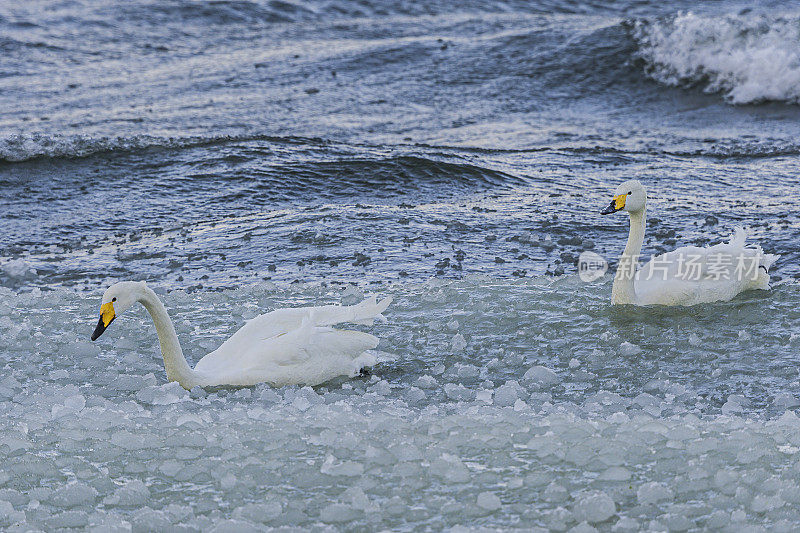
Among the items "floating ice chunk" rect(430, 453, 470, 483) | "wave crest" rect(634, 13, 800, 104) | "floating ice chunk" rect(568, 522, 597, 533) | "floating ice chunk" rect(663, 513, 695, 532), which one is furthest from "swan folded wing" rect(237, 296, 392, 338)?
"wave crest" rect(634, 13, 800, 104)

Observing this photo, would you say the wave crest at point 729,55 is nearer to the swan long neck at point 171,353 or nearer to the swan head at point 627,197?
the swan head at point 627,197

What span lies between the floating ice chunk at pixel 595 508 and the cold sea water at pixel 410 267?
1 centimetres

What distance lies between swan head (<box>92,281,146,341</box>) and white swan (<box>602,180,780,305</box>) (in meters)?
3.55

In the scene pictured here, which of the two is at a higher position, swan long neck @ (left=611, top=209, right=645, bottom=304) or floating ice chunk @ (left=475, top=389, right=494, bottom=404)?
swan long neck @ (left=611, top=209, right=645, bottom=304)

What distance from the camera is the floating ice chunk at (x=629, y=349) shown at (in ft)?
23.0

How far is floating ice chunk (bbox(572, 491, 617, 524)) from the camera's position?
4758 mm

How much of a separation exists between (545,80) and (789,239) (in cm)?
847

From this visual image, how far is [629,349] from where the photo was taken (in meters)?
7.03

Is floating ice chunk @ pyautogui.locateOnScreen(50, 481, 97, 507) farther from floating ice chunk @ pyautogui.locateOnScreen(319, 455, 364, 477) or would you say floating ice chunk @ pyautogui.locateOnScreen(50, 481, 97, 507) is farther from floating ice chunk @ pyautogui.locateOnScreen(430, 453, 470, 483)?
floating ice chunk @ pyautogui.locateOnScreen(430, 453, 470, 483)

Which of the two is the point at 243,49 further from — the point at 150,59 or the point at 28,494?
the point at 28,494

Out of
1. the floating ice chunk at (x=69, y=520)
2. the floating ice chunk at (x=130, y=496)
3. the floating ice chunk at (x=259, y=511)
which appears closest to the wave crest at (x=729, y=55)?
the floating ice chunk at (x=259, y=511)

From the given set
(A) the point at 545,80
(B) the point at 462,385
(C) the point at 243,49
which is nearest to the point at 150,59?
(C) the point at 243,49

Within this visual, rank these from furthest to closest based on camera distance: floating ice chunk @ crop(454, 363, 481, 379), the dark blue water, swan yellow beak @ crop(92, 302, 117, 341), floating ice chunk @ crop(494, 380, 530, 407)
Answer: the dark blue water
floating ice chunk @ crop(454, 363, 481, 379)
swan yellow beak @ crop(92, 302, 117, 341)
floating ice chunk @ crop(494, 380, 530, 407)

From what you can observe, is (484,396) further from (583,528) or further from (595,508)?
(583,528)
